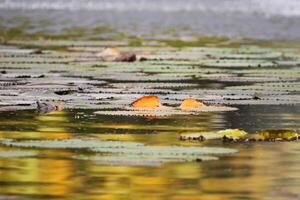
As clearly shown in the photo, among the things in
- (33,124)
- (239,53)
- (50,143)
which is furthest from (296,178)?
(239,53)

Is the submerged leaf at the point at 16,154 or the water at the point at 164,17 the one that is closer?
the submerged leaf at the point at 16,154

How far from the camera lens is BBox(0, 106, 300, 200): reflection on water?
4.14 m

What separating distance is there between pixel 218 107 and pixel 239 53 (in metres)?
6.49

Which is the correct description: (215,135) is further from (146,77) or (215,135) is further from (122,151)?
(146,77)

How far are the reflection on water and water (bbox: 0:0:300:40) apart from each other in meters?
13.3

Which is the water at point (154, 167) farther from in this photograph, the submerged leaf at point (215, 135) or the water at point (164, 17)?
the water at point (164, 17)

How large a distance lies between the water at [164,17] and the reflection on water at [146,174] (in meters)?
13.3

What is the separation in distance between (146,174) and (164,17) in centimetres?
2328

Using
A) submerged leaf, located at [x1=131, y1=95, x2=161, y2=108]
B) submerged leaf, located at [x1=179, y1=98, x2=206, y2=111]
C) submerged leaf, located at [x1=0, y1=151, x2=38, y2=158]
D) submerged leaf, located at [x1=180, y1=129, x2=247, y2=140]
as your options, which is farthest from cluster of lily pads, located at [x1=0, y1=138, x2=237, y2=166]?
submerged leaf, located at [x1=179, y1=98, x2=206, y2=111]

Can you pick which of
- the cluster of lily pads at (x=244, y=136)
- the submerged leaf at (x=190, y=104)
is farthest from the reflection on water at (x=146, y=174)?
the submerged leaf at (x=190, y=104)

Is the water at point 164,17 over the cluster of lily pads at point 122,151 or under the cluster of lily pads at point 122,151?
under

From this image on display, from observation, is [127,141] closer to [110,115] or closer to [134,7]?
[110,115]

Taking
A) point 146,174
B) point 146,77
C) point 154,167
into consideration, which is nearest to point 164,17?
point 146,77

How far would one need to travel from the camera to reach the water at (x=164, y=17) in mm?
21531
